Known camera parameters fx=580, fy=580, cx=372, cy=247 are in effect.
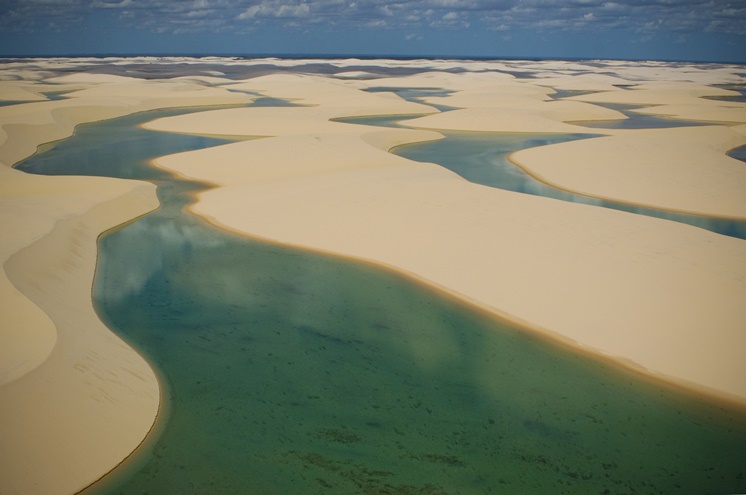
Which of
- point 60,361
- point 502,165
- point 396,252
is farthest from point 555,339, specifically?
point 502,165

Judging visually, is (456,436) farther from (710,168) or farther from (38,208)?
(710,168)

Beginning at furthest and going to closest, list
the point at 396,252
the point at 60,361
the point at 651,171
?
the point at 651,171 < the point at 396,252 < the point at 60,361

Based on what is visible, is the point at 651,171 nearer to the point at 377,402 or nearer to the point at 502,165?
the point at 502,165

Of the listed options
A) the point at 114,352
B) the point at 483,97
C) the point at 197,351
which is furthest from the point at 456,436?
the point at 483,97

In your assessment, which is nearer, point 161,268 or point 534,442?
point 534,442

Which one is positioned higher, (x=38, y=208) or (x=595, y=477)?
(x=38, y=208)

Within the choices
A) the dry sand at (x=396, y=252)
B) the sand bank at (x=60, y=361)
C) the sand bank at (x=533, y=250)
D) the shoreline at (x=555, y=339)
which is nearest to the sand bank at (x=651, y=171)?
the dry sand at (x=396, y=252)
